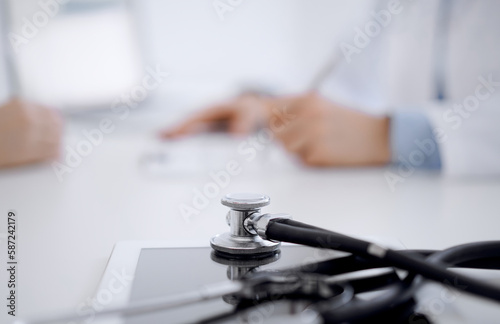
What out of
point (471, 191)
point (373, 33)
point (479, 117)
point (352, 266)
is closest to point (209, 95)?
point (373, 33)

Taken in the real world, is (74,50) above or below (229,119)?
above

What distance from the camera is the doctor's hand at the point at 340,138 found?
1.04 metres

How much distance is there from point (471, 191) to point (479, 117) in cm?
23

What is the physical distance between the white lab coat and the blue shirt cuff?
0.08 feet

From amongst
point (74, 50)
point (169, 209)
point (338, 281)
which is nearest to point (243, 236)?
point (338, 281)

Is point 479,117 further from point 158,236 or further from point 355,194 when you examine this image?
point 158,236


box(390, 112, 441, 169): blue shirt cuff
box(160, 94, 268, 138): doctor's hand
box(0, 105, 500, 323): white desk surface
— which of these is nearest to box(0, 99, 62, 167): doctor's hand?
box(0, 105, 500, 323): white desk surface

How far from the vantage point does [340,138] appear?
40.9 inches

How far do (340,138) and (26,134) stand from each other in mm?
585

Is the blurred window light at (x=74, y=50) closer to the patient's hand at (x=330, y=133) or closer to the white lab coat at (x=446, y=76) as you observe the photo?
the white lab coat at (x=446, y=76)

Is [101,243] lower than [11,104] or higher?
lower

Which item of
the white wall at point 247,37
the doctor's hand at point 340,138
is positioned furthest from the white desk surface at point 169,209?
the white wall at point 247,37

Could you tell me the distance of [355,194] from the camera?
2.77ft

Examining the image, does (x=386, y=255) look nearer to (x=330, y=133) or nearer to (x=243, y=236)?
(x=243, y=236)
